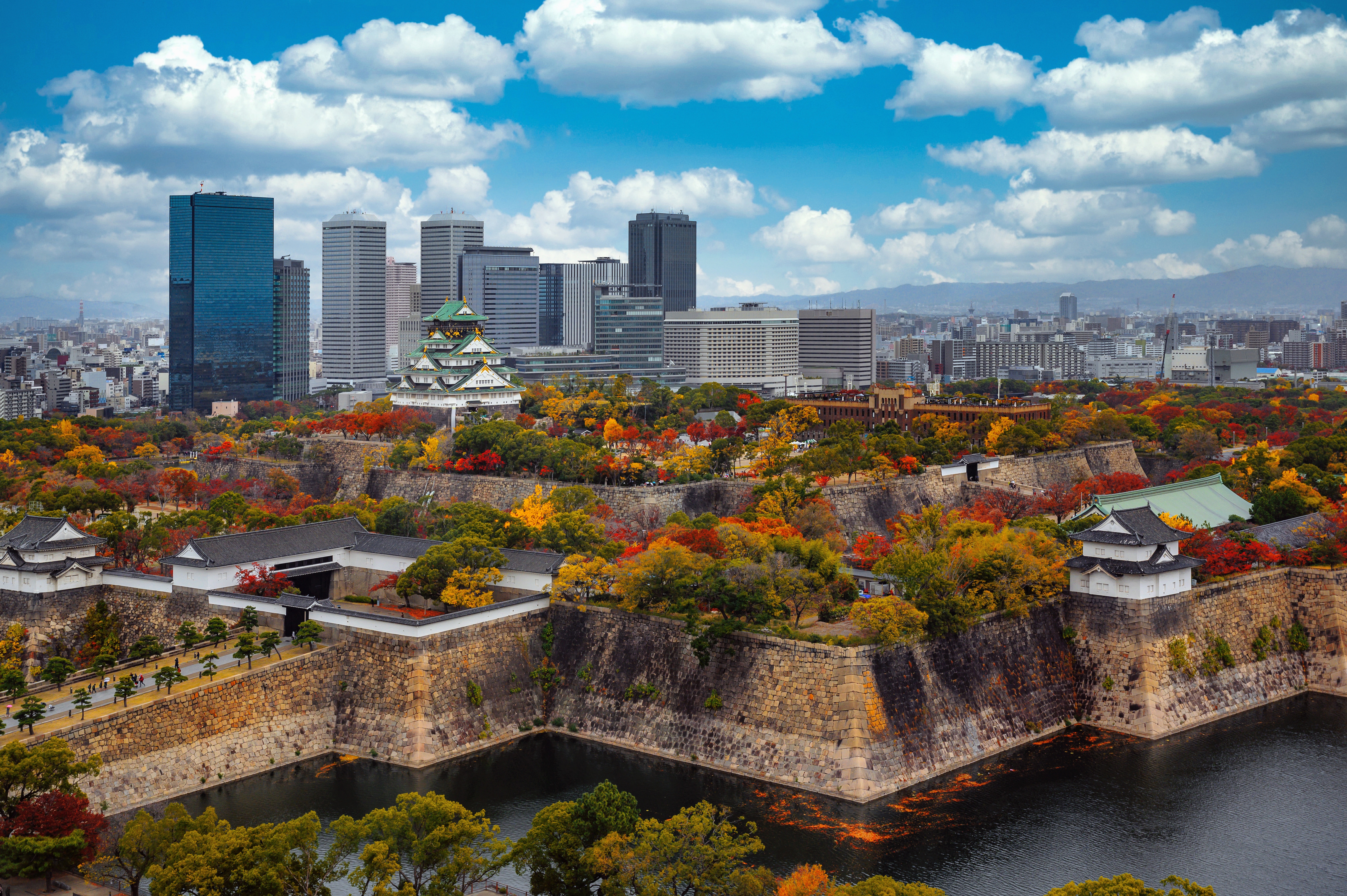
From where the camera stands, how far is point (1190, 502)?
54094mm

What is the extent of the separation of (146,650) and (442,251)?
164396 mm

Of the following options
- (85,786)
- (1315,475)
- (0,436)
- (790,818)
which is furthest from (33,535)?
(1315,475)

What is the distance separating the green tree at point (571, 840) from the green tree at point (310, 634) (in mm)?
13194

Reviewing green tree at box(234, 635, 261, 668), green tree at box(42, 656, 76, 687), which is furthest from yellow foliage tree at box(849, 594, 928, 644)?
green tree at box(42, 656, 76, 687)

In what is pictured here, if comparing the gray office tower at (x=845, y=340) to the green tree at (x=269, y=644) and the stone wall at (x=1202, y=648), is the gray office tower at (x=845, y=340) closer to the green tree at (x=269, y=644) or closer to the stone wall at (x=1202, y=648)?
the stone wall at (x=1202, y=648)

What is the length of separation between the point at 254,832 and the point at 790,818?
12.6 meters

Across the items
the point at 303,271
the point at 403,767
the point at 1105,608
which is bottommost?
the point at 403,767

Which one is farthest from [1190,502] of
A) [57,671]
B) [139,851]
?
[139,851]

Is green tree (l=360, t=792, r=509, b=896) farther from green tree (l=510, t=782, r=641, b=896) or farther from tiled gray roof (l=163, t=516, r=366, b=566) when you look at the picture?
tiled gray roof (l=163, t=516, r=366, b=566)

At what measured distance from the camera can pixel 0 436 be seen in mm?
77062

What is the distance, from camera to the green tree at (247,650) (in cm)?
3556

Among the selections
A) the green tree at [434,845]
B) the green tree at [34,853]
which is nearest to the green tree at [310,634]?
the green tree at [434,845]

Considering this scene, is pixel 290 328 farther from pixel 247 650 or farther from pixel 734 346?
pixel 247 650

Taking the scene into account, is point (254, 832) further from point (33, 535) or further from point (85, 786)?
point (33, 535)
